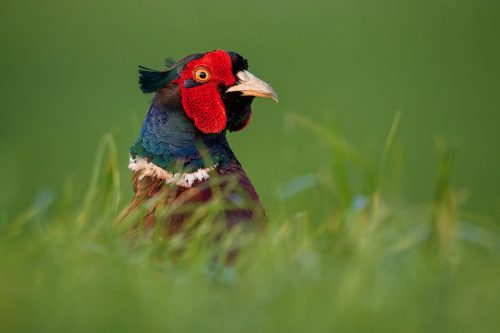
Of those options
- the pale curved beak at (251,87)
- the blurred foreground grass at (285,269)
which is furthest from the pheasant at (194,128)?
the blurred foreground grass at (285,269)

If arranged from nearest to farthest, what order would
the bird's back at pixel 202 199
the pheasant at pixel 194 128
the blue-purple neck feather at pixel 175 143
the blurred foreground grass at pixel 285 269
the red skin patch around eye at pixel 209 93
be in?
the blurred foreground grass at pixel 285 269, the bird's back at pixel 202 199, the pheasant at pixel 194 128, the blue-purple neck feather at pixel 175 143, the red skin patch around eye at pixel 209 93

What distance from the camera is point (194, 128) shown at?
15.9 ft

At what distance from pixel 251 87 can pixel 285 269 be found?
5.91ft

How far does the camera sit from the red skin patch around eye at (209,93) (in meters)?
4.85

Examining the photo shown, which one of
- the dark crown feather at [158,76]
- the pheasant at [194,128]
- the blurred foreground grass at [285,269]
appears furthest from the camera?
the dark crown feather at [158,76]

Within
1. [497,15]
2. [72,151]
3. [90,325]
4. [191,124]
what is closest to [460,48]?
[497,15]

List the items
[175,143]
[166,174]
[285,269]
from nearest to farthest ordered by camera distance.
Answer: [285,269] → [166,174] → [175,143]

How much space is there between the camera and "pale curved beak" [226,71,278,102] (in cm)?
493

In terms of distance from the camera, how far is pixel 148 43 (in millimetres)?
15945

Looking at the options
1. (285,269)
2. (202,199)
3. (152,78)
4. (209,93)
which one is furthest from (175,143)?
(285,269)

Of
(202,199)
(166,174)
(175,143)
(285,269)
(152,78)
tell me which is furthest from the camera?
(152,78)

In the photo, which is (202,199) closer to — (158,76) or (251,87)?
(251,87)

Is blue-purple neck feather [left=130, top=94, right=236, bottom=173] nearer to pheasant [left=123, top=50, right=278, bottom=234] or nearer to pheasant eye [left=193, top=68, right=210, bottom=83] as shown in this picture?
pheasant [left=123, top=50, right=278, bottom=234]

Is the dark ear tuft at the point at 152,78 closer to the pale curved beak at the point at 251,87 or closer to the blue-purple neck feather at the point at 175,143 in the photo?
the blue-purple neck feather at the point at 175,143
